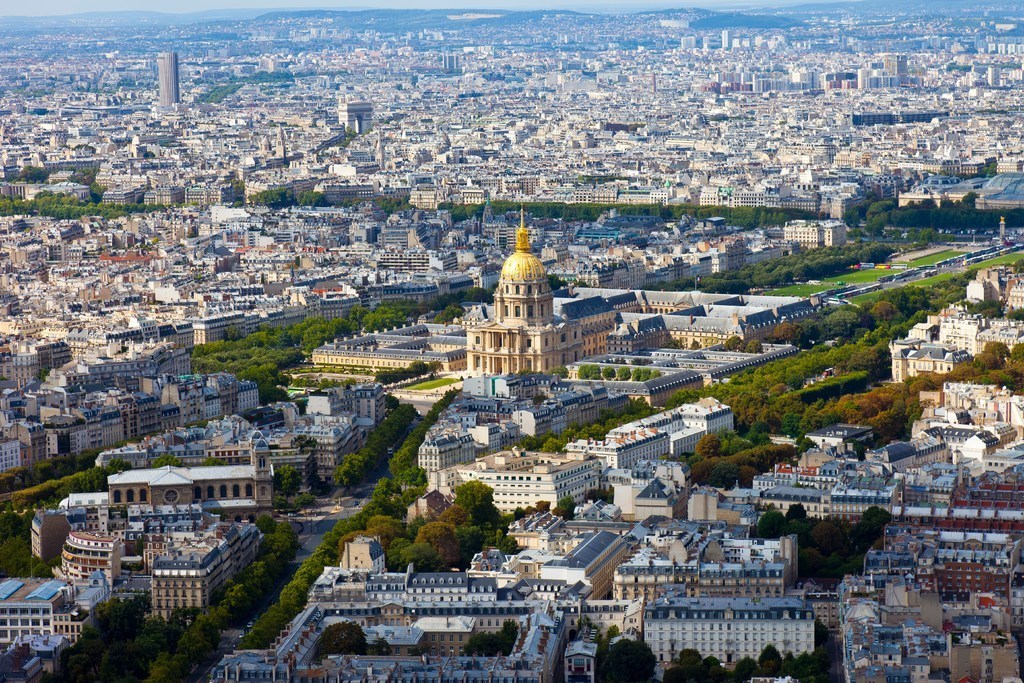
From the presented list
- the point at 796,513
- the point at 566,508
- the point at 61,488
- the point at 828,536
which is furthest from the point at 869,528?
the point at 61,488

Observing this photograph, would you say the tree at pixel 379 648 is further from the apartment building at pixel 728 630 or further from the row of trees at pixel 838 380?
the row of trees at pixel 838 380

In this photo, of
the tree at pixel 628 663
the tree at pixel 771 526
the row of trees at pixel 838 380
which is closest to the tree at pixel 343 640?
the tree at pixel 628 663

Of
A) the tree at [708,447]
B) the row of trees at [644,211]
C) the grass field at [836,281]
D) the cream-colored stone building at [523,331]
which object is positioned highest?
the tree at [708,447]

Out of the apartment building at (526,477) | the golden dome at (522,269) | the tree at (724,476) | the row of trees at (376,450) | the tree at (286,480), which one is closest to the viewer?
the apartment building at (526,477)

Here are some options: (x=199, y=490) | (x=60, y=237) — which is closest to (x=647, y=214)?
(x=60, y=237)

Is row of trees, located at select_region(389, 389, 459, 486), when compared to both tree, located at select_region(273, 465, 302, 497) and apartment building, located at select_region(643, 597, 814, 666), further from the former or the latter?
apartment building, located at select_region(643, 597, 814, 666)

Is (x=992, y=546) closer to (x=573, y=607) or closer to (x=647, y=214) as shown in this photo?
(x=573, y=607)
